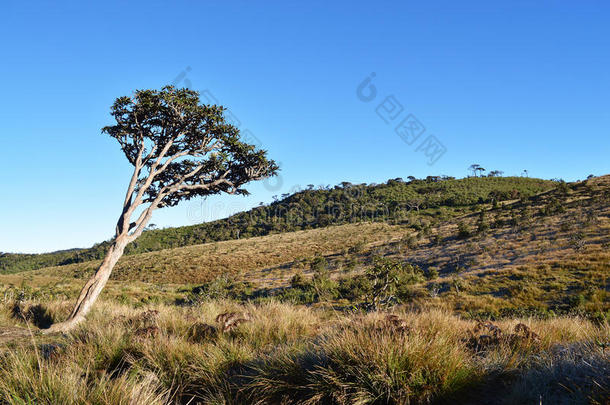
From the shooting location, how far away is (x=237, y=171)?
1428 centimetres

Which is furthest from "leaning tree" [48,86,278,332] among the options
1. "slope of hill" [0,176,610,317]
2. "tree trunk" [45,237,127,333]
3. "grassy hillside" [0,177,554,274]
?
"grassy hillside" [0,177,554,274]

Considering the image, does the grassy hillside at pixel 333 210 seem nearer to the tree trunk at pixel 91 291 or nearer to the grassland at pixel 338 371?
the tree trunk at pixel 91 291

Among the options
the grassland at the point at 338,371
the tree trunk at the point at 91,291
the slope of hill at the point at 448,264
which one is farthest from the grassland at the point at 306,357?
the slope of hill at the point at 448,264

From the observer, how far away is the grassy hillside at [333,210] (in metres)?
77.0

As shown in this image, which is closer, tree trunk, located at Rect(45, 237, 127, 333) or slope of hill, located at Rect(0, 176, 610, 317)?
tree trunk, located at Rect(45, 237, 127, 333)

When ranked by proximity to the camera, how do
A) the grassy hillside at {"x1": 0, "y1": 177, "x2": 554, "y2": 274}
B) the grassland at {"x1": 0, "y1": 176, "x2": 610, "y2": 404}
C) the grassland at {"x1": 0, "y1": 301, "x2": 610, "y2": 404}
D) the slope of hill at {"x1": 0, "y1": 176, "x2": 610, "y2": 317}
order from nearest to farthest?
the grassland at {"x1": 0, "y1": 301, "x2": 610, "y2": 404}
the grassland at {"x1": 0, "y1": 176, "x2": 610, "y2": 404}
the slope of hill at {"x1": 0, "y1": 176, "x2": 610, "y2": 317}
the grassy hillside at {"x1": 0, "y1": 177, "x2": 554, "y2": 274}

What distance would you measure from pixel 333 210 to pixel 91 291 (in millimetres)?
85921

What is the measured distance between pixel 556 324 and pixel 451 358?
436 centimetres

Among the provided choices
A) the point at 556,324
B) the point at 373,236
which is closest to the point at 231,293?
the point at 556,324

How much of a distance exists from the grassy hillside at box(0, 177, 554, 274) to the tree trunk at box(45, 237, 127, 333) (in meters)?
60.7

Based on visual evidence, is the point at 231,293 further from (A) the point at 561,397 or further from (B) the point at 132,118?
(A) the point at 561,397

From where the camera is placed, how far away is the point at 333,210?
94375mm

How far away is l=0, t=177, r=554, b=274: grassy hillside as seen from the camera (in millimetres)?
77000

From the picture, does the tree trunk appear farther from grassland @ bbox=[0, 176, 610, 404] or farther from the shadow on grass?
the shadow on grass
